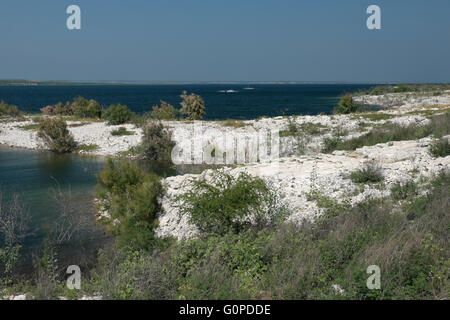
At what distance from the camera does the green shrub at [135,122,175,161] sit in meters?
19.9

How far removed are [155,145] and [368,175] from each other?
13.0 metres

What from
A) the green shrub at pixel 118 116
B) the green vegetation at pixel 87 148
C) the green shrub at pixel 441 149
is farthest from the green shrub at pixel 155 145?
the green shrub at pixel 441 149

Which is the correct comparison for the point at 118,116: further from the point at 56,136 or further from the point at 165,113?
the point at 56,136

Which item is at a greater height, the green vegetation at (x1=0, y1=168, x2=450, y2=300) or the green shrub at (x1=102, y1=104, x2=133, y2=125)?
the green shrub at (x1=102, y1=104, x2=133, y2=125)

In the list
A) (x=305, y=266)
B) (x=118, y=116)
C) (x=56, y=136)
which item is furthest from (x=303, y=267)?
(x=118, y=116)

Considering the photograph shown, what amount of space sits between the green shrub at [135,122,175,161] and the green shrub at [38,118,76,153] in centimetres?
559

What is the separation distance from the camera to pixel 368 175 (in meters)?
9.66

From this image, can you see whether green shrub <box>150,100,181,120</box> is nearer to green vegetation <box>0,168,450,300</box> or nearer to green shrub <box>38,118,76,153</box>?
green shrub <box>38,118,76,153</box>

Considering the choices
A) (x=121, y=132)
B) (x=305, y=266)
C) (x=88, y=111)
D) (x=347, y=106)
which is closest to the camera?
(x=305, y=266)

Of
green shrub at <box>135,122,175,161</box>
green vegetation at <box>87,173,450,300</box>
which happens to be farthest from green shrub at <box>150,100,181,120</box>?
green vegetation at <box>87,173,450,300</box>

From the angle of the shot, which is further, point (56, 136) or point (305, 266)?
point (56, 136)

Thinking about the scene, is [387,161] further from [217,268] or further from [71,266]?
[71,266]

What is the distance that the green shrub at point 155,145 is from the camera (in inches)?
783
